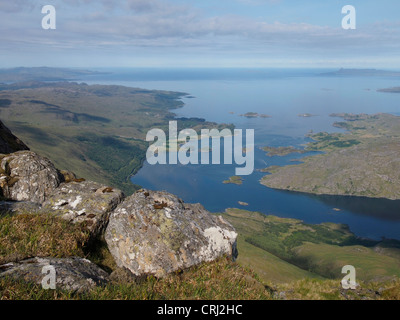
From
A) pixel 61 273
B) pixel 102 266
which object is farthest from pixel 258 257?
pixel 61 273

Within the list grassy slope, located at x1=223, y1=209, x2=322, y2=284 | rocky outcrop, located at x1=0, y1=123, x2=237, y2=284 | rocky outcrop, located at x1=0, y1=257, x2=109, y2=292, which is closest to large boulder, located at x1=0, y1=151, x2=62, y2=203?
rocky outcrop, located at x1=0, y1=123, x2=237, y2=284

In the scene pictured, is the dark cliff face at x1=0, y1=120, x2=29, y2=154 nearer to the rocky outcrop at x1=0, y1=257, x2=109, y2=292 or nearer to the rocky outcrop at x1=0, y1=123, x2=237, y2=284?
the rocky outcrop at x1=0, y1=123, x2=237, y2=284

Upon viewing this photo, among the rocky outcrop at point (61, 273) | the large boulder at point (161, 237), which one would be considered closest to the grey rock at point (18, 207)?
the large boulder at point (161, 237)

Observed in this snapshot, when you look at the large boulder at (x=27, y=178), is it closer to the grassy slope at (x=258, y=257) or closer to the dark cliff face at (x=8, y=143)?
the dark cliff face at (x=8, y=143)

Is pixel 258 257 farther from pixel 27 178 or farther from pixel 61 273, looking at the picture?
pixel 61 273

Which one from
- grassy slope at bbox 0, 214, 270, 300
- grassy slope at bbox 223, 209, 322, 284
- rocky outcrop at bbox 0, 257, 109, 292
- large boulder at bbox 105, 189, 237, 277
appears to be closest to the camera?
grassy slope at bbox 0, 214, 270, 300
